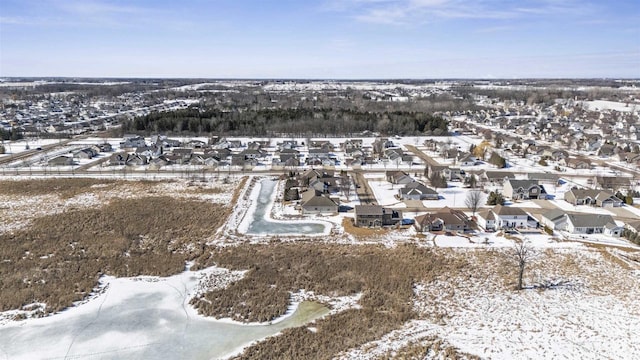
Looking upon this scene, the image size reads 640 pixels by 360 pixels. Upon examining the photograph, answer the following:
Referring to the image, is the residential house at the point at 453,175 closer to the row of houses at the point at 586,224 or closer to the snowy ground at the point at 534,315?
the row of houses at the point at 586,224

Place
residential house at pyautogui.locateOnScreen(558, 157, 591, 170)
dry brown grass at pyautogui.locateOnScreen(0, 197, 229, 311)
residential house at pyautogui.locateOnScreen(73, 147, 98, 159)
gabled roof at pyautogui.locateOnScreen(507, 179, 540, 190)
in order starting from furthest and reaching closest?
1. residential house at pyautogui.locateOnScreen(73, 147, 98, 159)
2. residential house at pyautogui.locateOnScreen(558, 157, 591, 170)
3. gabled roof at pyautogui.locateOnScreen(507, 179, 540, 190)
4. dry brown grass at pyautogui.locateOnScreen(0, 197, 229, 311)

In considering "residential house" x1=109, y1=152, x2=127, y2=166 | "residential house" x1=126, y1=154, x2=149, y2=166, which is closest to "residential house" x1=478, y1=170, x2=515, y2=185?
"residential house" x1=126, y1=154, x2=149, y2=166

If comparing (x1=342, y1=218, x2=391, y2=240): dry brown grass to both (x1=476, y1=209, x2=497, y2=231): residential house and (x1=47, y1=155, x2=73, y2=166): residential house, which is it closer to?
(x1=476, y1=209, x2=497, y2=231): residential house

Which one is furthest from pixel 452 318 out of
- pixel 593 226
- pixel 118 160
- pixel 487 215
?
pixel 118 160

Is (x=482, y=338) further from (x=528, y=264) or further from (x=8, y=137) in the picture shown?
(x=8, y=137)

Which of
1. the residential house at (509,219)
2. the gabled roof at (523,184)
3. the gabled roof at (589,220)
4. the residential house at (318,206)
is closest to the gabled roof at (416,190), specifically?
the gabled roof at (523,184)

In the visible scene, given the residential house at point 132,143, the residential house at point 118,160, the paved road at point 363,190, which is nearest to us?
the paved road at point 363,190

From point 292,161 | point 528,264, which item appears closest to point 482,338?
point 528,264
